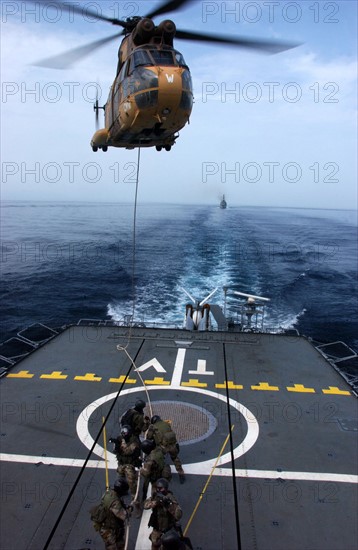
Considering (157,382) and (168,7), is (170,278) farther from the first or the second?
(168,7)

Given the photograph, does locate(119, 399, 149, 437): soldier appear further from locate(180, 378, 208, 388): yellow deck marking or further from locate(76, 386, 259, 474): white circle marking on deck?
locate(180, 378, 208, 388): yellow deck marking

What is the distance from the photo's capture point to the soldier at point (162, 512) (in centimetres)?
610

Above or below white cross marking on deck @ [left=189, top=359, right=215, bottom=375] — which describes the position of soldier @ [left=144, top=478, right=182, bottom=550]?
below

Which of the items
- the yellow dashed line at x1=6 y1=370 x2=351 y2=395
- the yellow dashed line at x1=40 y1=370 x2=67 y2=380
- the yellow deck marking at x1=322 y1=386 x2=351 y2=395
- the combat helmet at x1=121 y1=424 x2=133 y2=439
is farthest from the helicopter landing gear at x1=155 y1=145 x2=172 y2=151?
the combat helmet at x1=121 y1=424 x2=133 y2=439

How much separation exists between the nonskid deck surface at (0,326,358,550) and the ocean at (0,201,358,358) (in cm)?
422

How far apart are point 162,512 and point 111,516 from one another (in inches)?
30.7

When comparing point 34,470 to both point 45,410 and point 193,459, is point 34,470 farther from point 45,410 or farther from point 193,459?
point 193,459

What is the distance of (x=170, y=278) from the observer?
39781 millimetres

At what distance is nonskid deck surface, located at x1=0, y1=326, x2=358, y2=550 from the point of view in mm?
7035

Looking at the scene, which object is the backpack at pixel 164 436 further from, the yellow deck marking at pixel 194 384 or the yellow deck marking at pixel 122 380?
the yellow deck marking at pixel 122 380

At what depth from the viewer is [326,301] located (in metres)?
35.7

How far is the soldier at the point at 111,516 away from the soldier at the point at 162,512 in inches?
16.7

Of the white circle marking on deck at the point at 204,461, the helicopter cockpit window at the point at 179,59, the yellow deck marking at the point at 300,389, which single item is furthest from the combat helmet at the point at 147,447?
the helicopter cockpit window at the point at 179,59

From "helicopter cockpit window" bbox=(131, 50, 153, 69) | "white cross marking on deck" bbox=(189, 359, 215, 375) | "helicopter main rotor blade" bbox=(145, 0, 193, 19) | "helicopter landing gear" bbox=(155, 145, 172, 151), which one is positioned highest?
"helicopter main rotor blade" bbox=(145, 0, 193, 19)
